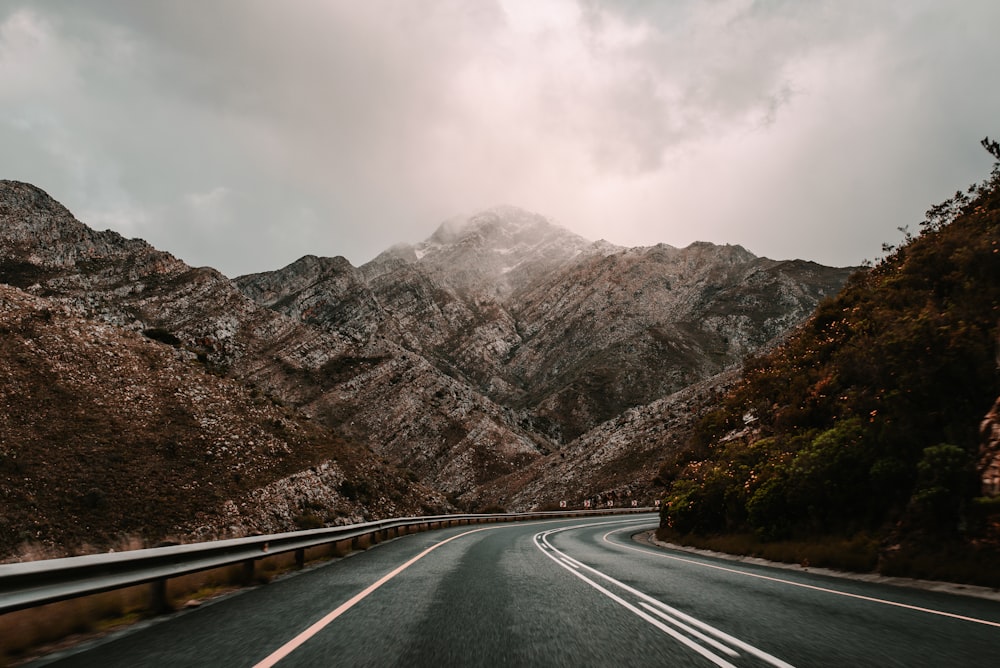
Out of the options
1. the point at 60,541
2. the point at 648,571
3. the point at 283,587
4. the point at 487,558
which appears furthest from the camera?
the point at 60,541

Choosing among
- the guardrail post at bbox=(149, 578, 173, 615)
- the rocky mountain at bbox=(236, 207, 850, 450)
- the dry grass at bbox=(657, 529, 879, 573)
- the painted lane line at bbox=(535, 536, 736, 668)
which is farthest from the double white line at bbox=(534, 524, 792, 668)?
the rocky mountain at bbox=(236, 207, 850, 450)

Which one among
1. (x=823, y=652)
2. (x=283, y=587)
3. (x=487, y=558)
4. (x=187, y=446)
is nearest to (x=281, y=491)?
(x=187, y=446)

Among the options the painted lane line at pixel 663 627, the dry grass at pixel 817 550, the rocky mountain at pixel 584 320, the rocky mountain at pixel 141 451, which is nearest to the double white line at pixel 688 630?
the painted lane line at pixel 663 627

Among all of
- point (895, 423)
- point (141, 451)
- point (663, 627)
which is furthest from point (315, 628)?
point (141, 451)

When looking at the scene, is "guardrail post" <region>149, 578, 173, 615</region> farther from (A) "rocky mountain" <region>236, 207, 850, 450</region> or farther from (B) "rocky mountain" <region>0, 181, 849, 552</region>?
(A) "rocky mountain" <region>236, 207, 850, 450</region>

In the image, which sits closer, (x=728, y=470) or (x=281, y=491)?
(x=728, y=470)

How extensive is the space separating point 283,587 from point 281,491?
3112 centimetres

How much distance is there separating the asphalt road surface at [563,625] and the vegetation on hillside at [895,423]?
3091mm

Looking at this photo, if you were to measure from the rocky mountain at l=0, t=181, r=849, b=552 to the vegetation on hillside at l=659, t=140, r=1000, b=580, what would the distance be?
96.7ft

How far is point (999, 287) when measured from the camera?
44.2ft

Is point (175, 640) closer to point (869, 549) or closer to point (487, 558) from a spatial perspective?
point (487, 558)

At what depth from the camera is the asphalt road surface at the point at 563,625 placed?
4305 millimetres

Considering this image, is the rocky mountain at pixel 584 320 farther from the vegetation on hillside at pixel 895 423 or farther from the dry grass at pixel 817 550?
the dry grass at pixel 817 550

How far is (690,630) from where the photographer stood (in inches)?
209
